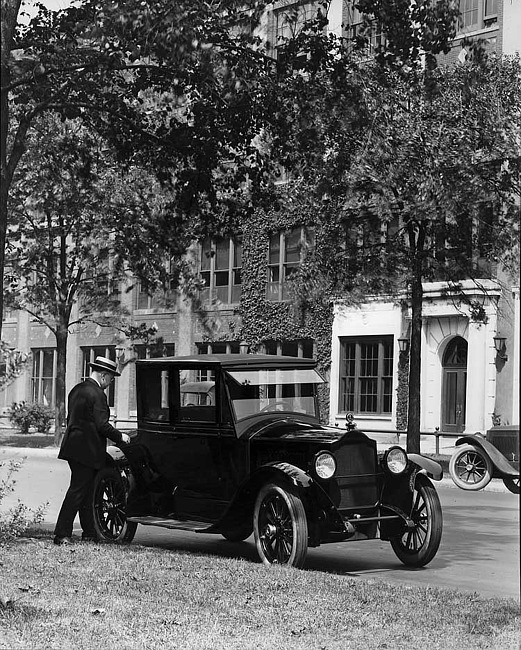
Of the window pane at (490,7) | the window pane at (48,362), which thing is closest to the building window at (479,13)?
→ the window pane at (490,7)

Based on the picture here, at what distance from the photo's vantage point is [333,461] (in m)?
10.2

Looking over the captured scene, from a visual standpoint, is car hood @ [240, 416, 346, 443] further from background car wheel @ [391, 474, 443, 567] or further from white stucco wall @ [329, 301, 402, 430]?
white stucco wall @ [329, 301, 402, 430]

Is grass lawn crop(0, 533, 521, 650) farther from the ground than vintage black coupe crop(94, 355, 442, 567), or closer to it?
closer to it

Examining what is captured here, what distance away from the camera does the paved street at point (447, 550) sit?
1019 cm

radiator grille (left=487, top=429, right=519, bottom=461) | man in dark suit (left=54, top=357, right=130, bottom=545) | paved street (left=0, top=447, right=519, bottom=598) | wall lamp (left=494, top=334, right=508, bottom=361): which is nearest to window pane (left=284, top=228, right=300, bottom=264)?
wall lamp (left=494, top=334, right=508, bottom=361)

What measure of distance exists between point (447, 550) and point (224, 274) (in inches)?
1220

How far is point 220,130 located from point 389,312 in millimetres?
23739

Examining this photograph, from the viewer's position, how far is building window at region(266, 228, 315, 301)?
39719 mm

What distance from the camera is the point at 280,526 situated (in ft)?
33.3

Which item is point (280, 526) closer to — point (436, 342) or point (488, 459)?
point (488, 459)

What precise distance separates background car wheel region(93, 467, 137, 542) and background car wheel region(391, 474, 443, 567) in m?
2.76

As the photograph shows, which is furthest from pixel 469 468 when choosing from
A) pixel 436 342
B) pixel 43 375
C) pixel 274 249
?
pixel 43 375

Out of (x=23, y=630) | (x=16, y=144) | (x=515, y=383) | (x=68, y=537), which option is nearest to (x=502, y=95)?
(x=515, y=383)

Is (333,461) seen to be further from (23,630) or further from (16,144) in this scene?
(16,144)
